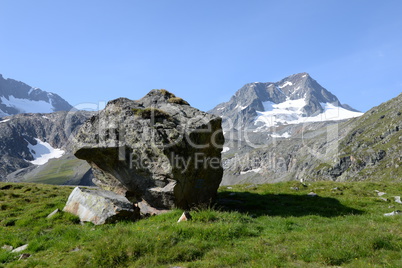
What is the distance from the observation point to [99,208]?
17250 millimetres

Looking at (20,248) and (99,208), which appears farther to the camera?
(99,208)

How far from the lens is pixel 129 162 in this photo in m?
21.0

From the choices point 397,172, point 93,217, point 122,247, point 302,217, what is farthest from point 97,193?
point 397,172

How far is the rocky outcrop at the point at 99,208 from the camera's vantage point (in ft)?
54.9

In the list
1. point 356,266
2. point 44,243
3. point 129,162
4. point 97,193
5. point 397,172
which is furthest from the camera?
point 397,172

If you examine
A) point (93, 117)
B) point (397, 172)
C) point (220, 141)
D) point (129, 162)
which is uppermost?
point (93, 117)

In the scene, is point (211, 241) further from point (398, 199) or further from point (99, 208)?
point (398, 199)

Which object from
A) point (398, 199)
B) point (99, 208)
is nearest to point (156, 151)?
point (99, 208)

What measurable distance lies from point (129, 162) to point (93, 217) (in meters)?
5.12

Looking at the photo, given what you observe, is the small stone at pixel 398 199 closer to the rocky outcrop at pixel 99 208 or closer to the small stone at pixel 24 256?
the rocky outcrop at pixel 99 208

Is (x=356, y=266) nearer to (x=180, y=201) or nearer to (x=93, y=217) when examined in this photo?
(x=180, y=201)

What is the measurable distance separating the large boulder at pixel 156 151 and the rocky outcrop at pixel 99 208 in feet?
9.27

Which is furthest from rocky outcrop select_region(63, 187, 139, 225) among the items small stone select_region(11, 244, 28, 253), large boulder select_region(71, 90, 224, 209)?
small stone select_region(11, 244, 28, 253)

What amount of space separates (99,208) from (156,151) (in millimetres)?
5242
